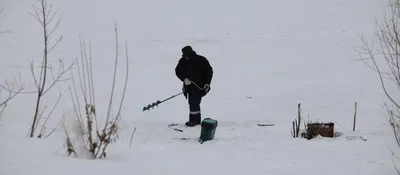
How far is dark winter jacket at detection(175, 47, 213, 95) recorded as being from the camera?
8.50 meters

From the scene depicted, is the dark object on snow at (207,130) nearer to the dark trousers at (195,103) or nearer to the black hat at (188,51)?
the dark trousers at (195,103)

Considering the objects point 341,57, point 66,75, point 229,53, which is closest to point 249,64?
point 229,53

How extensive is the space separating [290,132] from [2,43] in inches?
503

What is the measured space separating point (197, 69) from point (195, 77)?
14 cm

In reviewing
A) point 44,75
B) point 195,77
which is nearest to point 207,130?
point 195,77

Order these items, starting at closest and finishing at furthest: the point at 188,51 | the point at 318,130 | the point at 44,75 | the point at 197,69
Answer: the point at 44,75 < the point at 318,130 < the point at 188,51 < the point at 197,69

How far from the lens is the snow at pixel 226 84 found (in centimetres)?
579

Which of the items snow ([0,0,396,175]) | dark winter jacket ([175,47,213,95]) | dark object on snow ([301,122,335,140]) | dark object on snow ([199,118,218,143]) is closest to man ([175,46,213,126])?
dark winter jacket ([175,47,213,95])

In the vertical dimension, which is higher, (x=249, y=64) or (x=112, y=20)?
(x=112, y=20)

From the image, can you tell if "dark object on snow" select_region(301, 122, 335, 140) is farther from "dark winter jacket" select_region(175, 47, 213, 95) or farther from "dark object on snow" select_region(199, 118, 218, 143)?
"dark winter jacket" select_region(175, 47, 213, 95)

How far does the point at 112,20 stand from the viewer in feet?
71.0

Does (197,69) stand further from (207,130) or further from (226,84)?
(226,84)

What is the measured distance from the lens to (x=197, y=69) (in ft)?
28.0

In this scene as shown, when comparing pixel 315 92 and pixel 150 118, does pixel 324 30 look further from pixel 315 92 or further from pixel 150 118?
pixel 150 118
